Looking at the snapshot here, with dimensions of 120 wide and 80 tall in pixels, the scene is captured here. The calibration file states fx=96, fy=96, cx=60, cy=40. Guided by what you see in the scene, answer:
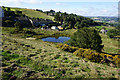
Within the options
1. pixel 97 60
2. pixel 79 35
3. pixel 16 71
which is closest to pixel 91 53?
pixel 97 60

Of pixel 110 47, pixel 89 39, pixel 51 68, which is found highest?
pixel 89 39

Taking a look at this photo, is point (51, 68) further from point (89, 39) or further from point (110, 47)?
point (110, 47)

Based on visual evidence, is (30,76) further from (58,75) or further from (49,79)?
(58,75)

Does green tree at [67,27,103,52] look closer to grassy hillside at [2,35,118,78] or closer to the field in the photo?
the field

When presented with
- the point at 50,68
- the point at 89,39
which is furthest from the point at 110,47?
the point at 50,68

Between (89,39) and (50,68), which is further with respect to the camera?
(89,39)

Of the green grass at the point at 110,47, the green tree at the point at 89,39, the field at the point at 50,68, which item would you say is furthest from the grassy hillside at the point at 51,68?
the green grass at the point at 110,47

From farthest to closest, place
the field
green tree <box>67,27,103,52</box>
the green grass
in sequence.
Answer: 1. the green grass
2. green tree <box>67,27,103,52</box>
3. the field

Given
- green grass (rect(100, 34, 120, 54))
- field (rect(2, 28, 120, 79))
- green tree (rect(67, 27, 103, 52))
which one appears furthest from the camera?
green grass (rect(100, 34, 120, 54))

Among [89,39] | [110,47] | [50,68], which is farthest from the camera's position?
[110,47]

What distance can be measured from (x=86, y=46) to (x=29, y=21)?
9920 cm

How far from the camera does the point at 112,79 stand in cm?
1136

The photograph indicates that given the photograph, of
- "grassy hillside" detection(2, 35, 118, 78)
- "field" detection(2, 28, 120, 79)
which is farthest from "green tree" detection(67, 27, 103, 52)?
"grassy hillside" detection(2, 35, 118, 78)

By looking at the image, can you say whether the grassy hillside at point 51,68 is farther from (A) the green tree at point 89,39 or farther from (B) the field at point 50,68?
(A) the green tree at point 89,39
